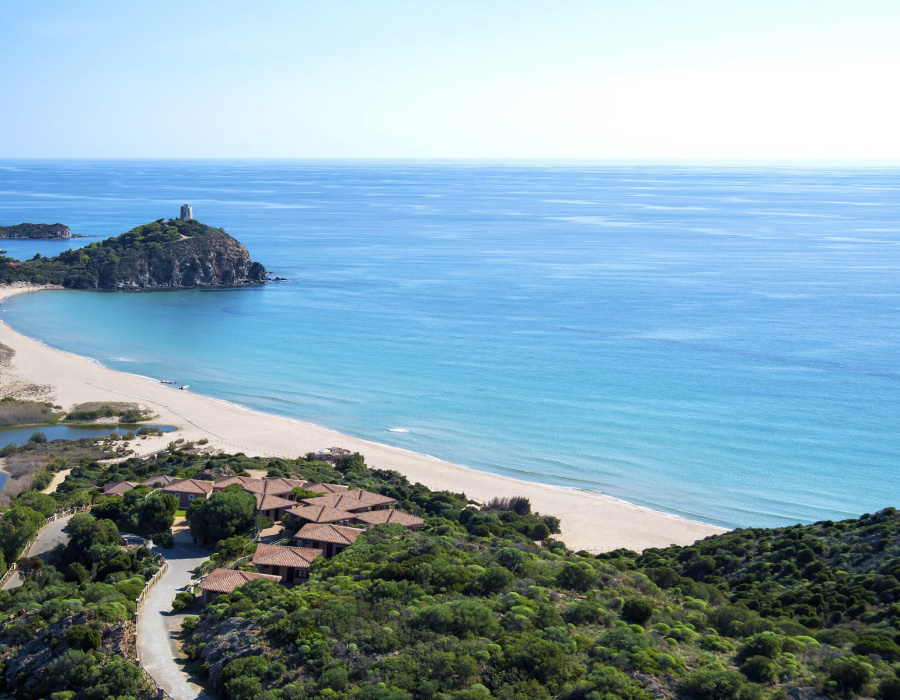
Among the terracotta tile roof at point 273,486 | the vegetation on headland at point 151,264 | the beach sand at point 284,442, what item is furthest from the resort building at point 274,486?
the vegetation on headland at point 151,264

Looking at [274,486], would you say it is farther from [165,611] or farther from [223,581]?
[165,611]

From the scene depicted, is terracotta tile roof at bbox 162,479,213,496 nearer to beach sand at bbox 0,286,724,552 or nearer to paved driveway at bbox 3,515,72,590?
paved driveway at bbox 3,515,72,590

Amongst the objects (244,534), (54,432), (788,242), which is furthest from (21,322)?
(788,242)

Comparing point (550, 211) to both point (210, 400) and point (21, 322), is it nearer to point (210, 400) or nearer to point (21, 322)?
point (21, 322)

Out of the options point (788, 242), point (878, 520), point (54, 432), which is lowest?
point (54, 432)

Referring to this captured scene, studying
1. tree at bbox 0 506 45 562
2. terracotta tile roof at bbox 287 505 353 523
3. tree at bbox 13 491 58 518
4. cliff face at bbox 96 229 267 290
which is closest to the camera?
tree at bbox 0 506 45 562

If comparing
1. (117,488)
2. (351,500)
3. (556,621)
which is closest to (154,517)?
(117,488)

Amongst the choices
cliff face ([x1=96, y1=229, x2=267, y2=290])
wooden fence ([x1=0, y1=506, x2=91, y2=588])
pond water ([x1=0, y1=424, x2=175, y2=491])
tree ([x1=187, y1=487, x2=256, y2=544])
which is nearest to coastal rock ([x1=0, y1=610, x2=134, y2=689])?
wooden fence ([x1=0, y1=506, x2=91, y2=588])
